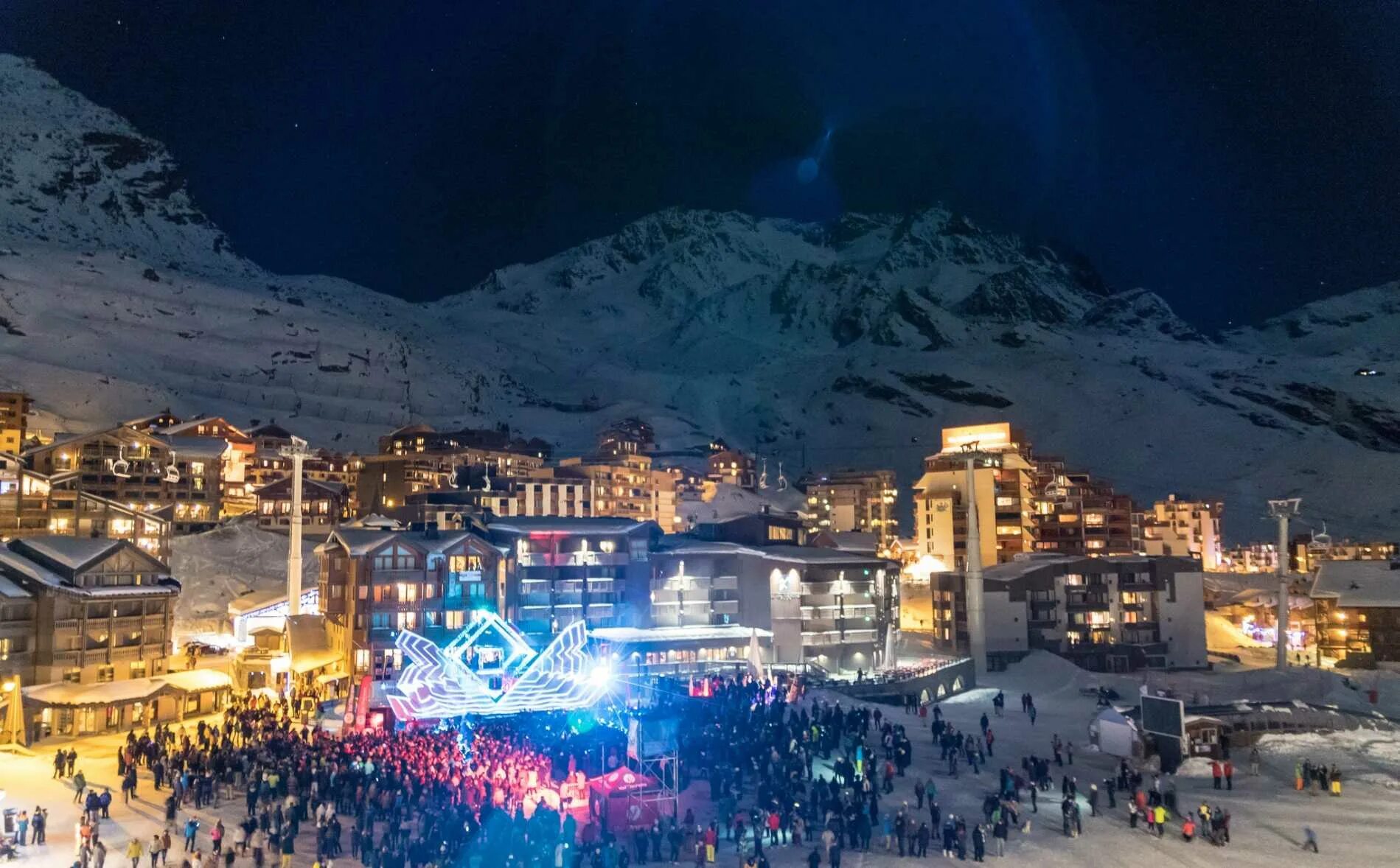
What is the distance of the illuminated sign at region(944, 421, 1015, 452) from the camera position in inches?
3875

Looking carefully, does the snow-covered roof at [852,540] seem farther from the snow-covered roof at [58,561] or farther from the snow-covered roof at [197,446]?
the snow-covered roof at [58,561]

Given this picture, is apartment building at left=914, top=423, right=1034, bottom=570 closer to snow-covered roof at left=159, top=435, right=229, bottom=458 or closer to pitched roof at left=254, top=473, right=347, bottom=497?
pitched roof at left=254, top=473, right=347, bottom=497

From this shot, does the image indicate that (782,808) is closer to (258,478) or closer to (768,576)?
(768,576)

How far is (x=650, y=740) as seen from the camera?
25.2 meters

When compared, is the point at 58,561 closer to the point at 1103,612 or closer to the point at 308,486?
the point at 308,486

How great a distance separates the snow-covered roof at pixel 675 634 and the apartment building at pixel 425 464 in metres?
33.6

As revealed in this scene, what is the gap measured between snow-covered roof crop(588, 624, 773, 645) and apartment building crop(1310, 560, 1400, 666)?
121 feet

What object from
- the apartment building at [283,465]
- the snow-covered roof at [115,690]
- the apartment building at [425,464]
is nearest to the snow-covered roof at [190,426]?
the apartment building at [283,465]

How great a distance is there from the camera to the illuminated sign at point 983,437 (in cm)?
9844

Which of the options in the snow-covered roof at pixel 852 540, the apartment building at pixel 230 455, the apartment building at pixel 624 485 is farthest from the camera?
the apartment building at pixel 624 485

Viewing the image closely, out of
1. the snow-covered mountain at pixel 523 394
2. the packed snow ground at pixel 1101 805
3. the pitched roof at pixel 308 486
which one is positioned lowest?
the packed snow ground at pixel 1101 805

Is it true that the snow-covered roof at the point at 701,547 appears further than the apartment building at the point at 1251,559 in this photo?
No

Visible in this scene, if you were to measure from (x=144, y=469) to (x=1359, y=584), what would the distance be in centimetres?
8036

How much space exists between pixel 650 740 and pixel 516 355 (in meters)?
168
